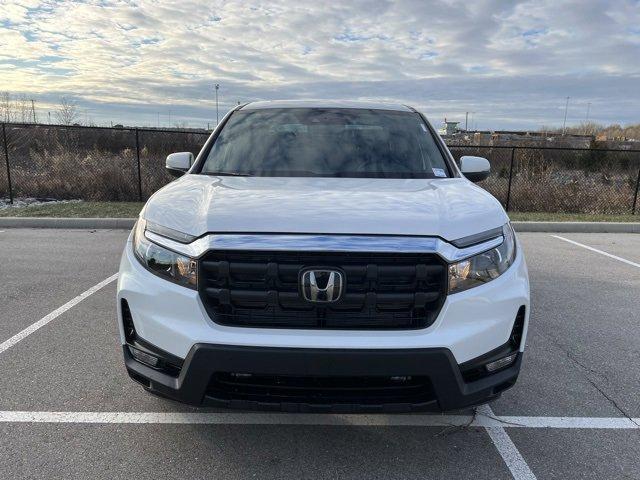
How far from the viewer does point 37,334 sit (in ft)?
13.0

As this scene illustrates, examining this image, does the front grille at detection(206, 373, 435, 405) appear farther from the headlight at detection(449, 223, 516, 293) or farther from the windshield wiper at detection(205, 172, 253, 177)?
the windshield wiper at detection(205, 172, 253, 177)

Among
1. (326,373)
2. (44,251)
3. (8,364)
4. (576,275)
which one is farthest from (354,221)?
(44,251)

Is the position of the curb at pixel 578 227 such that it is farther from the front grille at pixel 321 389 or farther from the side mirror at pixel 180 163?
the front grille at pixel 321 389

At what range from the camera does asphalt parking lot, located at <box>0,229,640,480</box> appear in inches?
95.5

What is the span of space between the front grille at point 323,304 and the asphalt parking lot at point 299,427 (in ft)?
2.64

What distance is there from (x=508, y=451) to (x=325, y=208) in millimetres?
1616

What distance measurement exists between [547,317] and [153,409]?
3.54 m

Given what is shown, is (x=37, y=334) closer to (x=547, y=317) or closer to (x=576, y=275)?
(x=547, y=317)

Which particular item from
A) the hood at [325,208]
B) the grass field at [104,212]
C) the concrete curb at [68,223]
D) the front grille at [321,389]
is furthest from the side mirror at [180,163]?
the grass field at [104,212]

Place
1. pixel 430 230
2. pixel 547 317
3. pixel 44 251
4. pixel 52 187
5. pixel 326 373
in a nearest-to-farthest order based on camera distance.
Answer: pixel 326 373
pixel 430 230
pixel 547 317
pixel 44 251
pixel 52 187

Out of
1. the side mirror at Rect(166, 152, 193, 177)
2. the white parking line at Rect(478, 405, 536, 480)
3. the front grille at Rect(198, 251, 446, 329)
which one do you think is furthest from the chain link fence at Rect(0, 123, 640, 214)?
the front grille at Rect(198, 251, 446, 329)

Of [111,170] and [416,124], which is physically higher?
[416,124]

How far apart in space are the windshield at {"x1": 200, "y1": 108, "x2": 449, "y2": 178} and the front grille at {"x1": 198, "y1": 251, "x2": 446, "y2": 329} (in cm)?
111

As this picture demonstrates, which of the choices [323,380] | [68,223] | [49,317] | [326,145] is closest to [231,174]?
[326,145]
